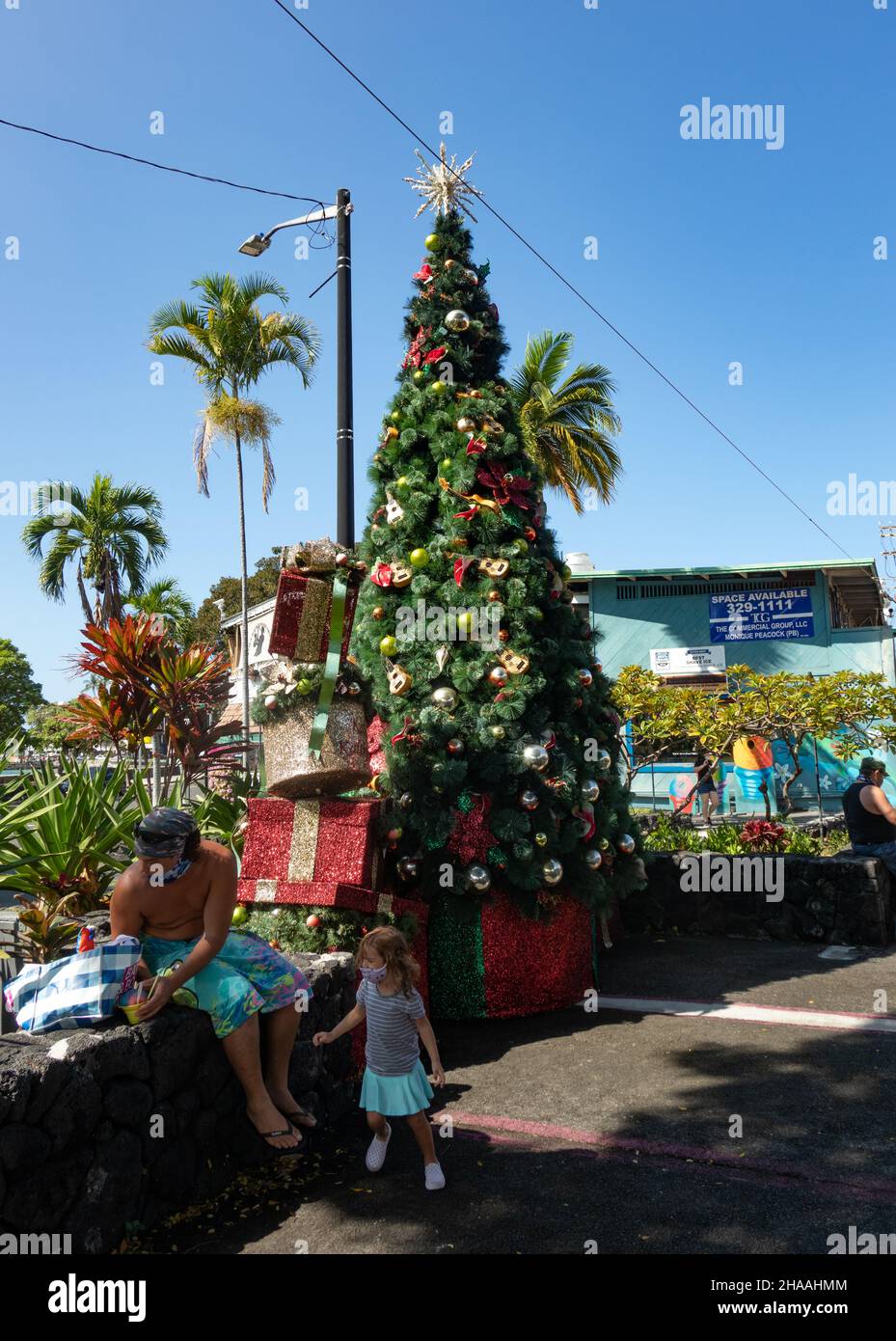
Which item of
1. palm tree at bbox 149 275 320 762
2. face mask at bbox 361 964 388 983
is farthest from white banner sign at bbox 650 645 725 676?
face mask at bbox 361 964 388 983

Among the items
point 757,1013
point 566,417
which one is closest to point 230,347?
point 566,417

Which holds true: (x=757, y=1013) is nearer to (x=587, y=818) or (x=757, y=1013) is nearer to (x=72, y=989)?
(x=587, y=818)

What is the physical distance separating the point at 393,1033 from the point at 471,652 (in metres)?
3.14

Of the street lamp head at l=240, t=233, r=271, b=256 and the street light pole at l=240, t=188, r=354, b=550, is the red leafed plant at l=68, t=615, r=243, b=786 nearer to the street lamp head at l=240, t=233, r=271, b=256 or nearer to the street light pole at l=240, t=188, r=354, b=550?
the street light pole at l=240, t=188, r=354, b=550

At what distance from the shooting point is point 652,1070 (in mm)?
5680

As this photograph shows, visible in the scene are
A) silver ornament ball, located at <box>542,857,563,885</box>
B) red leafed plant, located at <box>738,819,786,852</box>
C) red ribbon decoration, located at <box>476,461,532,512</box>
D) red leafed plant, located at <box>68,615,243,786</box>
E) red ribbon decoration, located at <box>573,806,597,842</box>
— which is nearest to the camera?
silver ornament ball, located at <box>542,857,563,885</box>

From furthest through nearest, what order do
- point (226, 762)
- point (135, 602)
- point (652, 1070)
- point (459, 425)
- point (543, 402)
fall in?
point (135, 602) → point (543, 402) → point (226, 762) → point (459, 425) → point (652, 1070)

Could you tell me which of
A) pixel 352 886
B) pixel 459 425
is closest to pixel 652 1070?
pixel 352 886

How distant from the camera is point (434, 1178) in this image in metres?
4.23

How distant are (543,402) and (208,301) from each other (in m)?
7.23

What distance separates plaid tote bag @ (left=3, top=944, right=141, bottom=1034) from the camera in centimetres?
388

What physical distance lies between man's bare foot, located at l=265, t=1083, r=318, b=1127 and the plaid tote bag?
996mm
